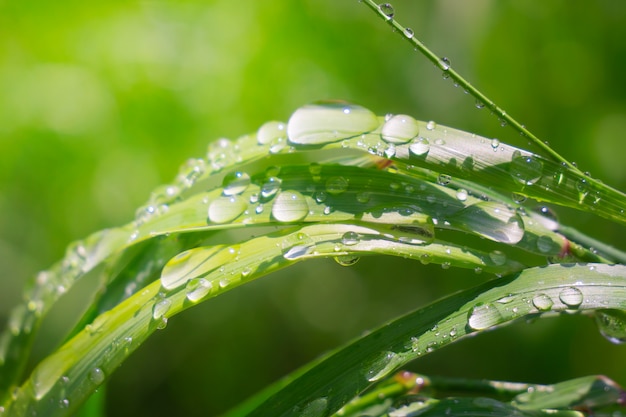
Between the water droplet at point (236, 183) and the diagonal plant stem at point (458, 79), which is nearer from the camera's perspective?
the diagonal plant stem at point (458, 79)

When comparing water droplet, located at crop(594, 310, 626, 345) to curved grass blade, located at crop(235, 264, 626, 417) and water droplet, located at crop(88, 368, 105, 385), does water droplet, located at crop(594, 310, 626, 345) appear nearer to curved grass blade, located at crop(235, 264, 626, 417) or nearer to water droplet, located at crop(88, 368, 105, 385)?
curved grass blade, located at crop(235, 264, 626, 417)

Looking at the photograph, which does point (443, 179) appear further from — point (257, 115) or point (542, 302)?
point (257, 115)

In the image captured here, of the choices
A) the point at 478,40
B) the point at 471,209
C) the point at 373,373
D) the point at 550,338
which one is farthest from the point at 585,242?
the point at 478,40

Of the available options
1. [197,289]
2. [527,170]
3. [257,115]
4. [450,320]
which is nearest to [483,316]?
[450,320]

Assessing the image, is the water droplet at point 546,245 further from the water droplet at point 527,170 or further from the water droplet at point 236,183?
the water droplet at point 236,183

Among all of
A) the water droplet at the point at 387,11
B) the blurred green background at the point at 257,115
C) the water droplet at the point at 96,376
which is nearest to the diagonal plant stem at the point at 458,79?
the water droplet at the point at 387,11

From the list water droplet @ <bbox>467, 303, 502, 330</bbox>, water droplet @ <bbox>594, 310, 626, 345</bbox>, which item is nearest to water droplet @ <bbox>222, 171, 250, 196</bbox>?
water droplet @ <bbox>467, 303, 502, 330</bbox>
